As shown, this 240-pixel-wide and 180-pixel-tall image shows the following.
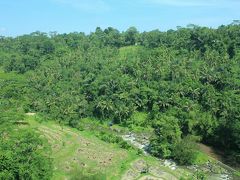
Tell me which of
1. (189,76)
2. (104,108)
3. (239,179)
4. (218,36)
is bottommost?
(239,179)

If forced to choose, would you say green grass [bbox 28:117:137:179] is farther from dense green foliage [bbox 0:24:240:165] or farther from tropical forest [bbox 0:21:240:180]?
dense green foliage [bbox 0:24:240:165]

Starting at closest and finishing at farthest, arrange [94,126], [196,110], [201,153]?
[201,153]
[196,110]
[94,126]

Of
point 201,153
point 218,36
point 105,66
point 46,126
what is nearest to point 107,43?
point 105,66

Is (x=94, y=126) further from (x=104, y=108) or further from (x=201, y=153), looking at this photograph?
(x=201, y=153)

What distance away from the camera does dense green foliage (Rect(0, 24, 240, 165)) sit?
65250 millimetres

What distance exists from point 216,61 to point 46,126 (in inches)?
1403

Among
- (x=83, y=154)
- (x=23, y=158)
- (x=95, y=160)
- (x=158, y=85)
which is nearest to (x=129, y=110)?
(x=158, y=85)

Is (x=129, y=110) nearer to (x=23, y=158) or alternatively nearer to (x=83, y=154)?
(x=83, y=154)

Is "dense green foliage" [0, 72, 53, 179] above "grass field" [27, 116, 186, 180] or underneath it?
above

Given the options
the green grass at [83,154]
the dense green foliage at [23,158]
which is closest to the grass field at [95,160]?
the green grass at [83,154]

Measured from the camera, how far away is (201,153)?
6084 cm

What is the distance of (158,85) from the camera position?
78.9 meters

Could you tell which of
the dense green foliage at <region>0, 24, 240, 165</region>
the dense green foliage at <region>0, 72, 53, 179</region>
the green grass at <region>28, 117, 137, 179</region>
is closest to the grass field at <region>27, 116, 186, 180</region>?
the green grass at <region>28, 117, 137, 179</region>

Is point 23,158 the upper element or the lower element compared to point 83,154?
upper
